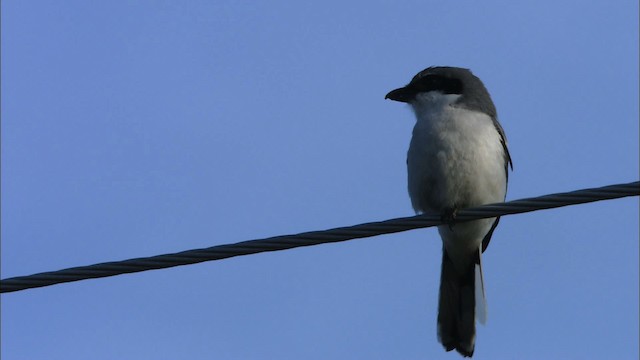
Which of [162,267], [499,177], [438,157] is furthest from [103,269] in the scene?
[499,177]

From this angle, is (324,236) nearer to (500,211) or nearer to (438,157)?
(500,211)

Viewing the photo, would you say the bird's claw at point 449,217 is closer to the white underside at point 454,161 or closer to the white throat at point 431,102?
the white underside at point 454,161

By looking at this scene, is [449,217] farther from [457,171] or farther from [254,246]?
[254,246]

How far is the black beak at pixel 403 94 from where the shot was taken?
8.69 metres

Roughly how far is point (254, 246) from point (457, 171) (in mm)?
2656

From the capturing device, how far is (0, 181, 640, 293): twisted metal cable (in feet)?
16.6

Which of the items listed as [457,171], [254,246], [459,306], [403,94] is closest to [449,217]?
[457,171]

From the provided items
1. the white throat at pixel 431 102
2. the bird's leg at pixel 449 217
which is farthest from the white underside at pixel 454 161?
the bird's leg at pixel 449 217

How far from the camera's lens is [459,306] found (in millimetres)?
8469

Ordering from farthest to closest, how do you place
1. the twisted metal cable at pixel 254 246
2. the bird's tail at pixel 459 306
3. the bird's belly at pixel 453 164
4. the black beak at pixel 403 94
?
1. the black beak at pixel 403 94
2. the bird's tail at pixel 459 306
3. the bird's belly at pixel 453 164
4. the twisted metal cable at pixel 254 246

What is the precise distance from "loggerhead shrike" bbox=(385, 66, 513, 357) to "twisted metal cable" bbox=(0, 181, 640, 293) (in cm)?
133

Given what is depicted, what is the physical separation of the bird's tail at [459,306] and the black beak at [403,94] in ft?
4.05

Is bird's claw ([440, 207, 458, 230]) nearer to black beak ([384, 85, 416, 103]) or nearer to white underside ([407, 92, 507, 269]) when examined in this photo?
white underside ([407, 92, 507, 269])

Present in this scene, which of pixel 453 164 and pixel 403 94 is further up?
pixel 403 94
